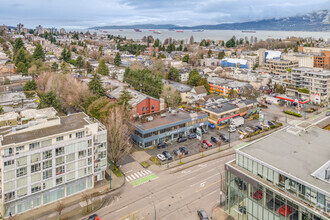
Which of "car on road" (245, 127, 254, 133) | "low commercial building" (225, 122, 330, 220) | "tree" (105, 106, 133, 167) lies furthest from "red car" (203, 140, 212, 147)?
"low commercial building" (225, 122, 330, 220)

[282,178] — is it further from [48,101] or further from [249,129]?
[48,101]

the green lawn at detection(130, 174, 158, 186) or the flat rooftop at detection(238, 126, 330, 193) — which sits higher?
the flat rooftop at detection(238, 126, 330, 193)

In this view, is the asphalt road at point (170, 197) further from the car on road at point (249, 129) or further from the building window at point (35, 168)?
the car on road at point (249, 129)

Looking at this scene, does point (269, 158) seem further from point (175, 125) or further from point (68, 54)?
point (68, 54)

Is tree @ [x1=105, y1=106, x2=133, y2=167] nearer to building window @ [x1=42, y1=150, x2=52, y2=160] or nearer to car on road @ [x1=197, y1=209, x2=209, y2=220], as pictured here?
building window @ [x1=42, y1=150, x2=52, y2=160]

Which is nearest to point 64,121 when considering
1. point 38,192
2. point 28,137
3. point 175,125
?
point 28,137

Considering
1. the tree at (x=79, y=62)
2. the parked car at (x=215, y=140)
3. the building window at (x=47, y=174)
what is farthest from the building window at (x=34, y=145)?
the tree at (x=79, y=62)
